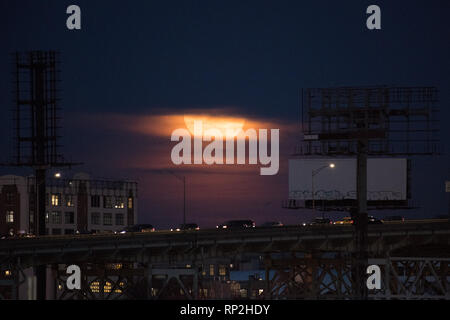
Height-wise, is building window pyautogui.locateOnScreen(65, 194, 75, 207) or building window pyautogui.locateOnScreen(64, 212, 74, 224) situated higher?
building window pyautogui.locateOnScreen(65, 194, 75, 207)

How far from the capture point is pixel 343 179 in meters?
140

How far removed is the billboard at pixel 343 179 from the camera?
446ft

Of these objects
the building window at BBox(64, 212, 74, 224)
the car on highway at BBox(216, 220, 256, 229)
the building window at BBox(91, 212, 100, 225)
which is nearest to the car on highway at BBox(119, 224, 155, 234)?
the car on highway at BBox(216, 220, 256, 229)

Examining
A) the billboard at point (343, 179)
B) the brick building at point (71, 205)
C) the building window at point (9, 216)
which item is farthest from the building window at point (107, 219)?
the billboard at point (343, 179)

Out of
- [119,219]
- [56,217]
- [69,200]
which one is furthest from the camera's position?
[119,219]

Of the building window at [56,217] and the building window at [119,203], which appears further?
the building window at [119,203]

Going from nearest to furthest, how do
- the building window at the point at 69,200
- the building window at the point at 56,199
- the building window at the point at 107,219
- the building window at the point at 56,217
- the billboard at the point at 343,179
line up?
the billboard at the point at 343,179 < the building window at the point at 56,217 < the building window at the point at 56,199 < the building window at the point at 69,200 < the building window at the point at 107,219

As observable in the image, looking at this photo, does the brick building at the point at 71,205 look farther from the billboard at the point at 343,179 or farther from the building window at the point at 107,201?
the billboard at the point at 343,179

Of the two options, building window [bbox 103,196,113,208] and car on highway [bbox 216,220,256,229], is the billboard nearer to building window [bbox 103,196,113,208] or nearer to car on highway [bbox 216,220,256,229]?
car on highway [bbox 216,220,256,229]

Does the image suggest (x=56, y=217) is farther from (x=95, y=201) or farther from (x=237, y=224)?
(x=237, y=224)

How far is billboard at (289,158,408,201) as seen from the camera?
13588 centimetres

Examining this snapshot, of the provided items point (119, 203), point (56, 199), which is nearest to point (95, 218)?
point (119, 203)

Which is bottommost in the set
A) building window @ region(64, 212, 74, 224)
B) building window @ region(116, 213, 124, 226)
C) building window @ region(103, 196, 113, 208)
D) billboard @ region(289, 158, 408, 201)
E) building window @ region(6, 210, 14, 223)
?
building window @ region(116, 213, 124, 226)

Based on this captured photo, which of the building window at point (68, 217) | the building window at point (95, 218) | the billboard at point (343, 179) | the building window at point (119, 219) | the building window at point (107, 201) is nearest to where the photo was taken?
the billboard at point (343, 179)
